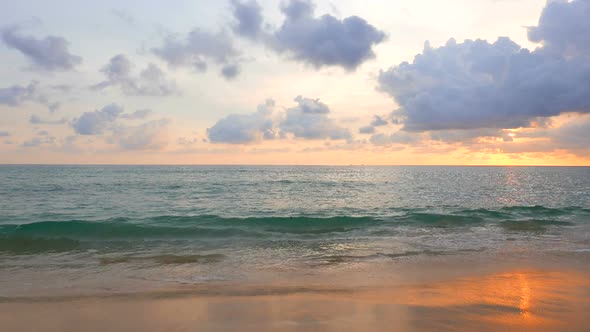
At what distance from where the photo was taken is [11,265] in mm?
12203

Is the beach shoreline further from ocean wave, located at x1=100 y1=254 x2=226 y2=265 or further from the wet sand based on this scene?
ocean wave, located at x1=100 y1=254 x2=226 y2=265

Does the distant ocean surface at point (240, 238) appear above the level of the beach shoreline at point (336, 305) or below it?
below

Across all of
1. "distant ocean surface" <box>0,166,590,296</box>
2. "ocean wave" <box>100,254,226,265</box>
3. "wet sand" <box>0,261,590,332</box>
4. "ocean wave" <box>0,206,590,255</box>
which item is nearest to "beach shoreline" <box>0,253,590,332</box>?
"wet sand" <box>0,261,590,332</box>

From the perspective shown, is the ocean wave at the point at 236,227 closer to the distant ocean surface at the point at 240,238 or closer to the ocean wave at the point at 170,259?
the distant ocean surface at the point at 240,238

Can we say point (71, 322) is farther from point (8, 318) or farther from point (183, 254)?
point (183, 254)

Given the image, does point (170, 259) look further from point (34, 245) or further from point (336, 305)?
point (34, 245)

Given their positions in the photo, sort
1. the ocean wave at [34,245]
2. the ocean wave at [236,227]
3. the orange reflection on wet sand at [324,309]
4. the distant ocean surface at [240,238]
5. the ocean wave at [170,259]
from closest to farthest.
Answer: the orange reflection on wet sand at [324,309] → the distant ocean surface at [240,238] → the ocean wave at [170,259] → the ocean wave at [34,245] → the ocean wave at [236,227]

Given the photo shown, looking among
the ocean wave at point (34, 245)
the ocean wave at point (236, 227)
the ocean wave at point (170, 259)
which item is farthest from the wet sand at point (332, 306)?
the ocean wave at point (236, 227)

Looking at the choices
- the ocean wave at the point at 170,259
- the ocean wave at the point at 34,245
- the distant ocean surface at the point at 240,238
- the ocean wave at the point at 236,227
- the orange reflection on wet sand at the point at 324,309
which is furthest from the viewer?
the ocean wave at the point at 236,227

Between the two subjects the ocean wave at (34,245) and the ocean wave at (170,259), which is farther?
the ocean wave at (34,245)

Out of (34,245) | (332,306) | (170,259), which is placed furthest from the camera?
(34,245)

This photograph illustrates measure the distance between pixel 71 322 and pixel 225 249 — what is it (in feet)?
26.6

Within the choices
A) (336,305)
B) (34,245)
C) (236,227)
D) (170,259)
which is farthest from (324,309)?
(34,245)

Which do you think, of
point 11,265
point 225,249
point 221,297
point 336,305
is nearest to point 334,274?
point 336,305
